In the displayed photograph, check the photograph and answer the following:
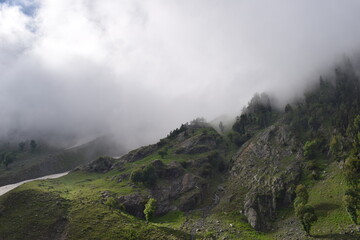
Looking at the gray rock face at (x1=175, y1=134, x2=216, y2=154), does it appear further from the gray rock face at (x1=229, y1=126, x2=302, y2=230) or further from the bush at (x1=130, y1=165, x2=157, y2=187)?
the bush at (x1=130, y1=165, x2=157, y2=187)

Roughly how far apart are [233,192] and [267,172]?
2092 centimetres

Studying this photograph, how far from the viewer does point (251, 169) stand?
135 metres

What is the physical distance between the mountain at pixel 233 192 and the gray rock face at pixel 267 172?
19.0 inches

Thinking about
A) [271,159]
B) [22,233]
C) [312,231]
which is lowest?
[312,231]

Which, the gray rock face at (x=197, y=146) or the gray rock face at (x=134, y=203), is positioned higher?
the gray rock face at (x=197, y=146)

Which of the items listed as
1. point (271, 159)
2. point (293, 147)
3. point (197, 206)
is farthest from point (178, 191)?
point (293, 147)

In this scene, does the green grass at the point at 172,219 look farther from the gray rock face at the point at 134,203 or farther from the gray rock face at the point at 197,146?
the gray rock face at the point at 197,146

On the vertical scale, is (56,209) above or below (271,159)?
above

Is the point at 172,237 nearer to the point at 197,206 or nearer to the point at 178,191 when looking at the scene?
the point at 197,206

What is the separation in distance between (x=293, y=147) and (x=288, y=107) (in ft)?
204

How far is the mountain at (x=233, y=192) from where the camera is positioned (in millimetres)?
85812

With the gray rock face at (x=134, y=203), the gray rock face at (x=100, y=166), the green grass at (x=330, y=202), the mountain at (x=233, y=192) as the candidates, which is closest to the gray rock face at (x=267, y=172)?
the mountain at (x=233, y=192)

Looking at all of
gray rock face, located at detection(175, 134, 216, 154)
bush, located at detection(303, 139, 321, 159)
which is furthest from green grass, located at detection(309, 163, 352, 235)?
gray rock face, located at detection(175, 134, 216, 154)

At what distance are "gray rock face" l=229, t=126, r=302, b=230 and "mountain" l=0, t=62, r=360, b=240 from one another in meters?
0.48
